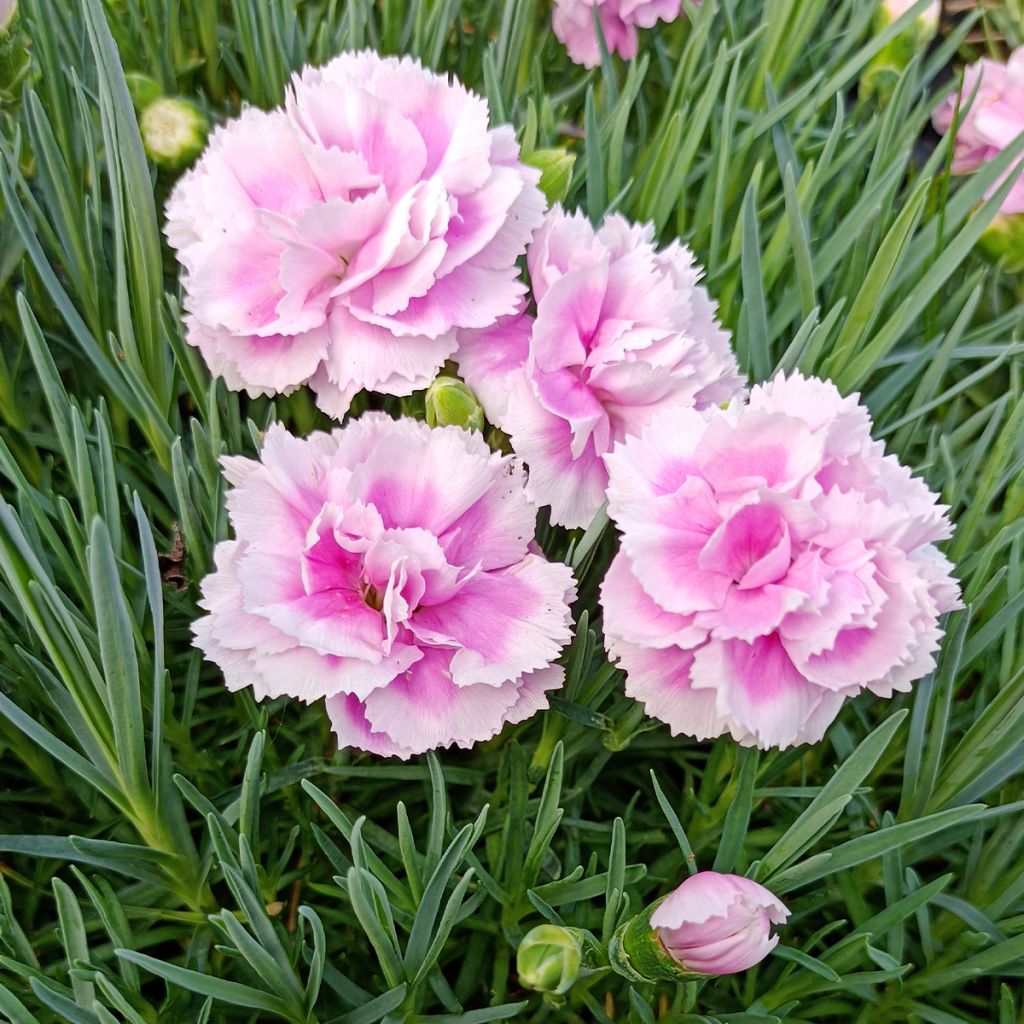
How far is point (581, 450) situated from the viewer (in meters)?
0.52

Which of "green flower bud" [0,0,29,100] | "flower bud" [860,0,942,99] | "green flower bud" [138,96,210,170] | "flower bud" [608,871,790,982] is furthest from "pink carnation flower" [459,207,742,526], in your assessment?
"flower bud" [860,0,942,99]

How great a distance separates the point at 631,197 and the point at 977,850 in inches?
24.1

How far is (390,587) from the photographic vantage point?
471 mm

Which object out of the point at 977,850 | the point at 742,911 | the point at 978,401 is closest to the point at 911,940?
the point at 977,850

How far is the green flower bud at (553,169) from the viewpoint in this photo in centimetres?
61

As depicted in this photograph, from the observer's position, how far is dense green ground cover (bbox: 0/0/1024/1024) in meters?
0.52

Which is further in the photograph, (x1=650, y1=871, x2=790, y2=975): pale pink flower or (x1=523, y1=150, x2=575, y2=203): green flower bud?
(x1=523, y1=150, x2=575, y2=203): green flower bud

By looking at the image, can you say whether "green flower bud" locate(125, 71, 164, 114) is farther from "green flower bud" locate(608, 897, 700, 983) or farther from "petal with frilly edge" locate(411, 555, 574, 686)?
"green flower bud" locate(608, 897, 700, 983)

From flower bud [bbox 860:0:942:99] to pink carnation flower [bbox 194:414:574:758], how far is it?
78cm

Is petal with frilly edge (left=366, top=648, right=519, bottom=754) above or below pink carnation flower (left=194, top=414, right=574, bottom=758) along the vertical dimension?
below

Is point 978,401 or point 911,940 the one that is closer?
point 911,940

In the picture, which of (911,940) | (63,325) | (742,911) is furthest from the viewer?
(63,325)

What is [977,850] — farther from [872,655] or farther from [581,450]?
[581,450]

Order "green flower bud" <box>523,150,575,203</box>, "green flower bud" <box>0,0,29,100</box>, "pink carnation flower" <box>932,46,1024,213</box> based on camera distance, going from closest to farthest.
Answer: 1. "green flower bud" <box>523,150,575,203</box>
2. "green flower bud" <box>0,0,29,100</box>
3. "pink carnation flower" <box>932,46,1024,213</box>
